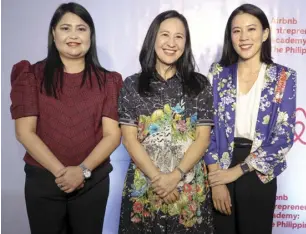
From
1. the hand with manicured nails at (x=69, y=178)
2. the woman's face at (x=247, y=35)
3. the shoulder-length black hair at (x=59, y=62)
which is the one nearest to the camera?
the hand with manicured nails at (x=69, y=178)

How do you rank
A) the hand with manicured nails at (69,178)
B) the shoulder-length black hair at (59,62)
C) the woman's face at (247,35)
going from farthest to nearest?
the woman's face at (247,35), the shoulder-length black hair at (59,62), the hand with manicured nails at (69,178)

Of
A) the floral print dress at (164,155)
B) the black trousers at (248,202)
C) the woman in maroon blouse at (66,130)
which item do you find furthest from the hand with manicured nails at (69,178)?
the black trousers at (248,202)

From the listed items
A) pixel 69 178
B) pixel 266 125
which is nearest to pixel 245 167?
pixel 266 125

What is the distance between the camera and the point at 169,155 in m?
2.04

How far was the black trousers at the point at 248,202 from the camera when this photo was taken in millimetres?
2109

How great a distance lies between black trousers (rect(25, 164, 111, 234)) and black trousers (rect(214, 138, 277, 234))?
665 mm

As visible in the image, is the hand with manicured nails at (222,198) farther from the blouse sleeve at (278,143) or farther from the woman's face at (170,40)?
the woman's face at (170,40)

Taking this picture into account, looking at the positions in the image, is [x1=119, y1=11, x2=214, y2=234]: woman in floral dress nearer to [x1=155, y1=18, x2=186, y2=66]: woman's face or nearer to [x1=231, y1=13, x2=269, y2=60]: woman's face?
[x1=155, y1=18, x2=186, y2=66]: woman's face

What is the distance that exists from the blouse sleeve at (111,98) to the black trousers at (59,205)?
291 millimetres

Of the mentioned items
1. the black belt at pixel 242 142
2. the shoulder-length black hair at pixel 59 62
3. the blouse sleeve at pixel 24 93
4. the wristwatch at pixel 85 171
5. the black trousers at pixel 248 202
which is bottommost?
the black trousers at pixel 248 202

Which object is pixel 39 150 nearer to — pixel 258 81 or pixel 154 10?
pixel 258 81

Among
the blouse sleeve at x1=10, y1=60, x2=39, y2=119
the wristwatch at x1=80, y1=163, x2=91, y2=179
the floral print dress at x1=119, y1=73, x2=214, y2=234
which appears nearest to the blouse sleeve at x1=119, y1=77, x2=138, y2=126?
the floral print dress at x1=119, y1=73, x2=214, y2=234

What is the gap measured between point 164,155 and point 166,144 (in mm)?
55

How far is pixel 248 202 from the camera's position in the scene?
211 centimetres
